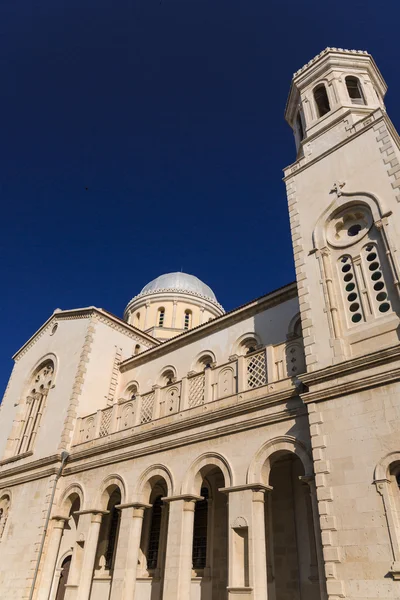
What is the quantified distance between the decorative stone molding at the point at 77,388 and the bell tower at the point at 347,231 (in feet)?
34.3

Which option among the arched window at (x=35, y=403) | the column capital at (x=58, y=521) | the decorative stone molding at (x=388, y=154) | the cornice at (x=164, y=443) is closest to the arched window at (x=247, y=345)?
the cornice at (x=164, y=443)

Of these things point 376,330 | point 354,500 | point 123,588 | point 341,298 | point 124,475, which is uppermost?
point 341,298

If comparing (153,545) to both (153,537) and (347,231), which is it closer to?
(153,537)

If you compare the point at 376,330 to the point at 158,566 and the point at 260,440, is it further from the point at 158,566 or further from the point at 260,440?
the point at 158,566

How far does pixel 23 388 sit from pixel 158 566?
1114cm

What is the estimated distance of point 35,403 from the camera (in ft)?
65.8

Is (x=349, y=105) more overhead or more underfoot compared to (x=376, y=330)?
more overhead

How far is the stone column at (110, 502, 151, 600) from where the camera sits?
11641 millimetres

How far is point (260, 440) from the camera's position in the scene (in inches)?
420

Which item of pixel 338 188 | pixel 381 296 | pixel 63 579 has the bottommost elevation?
pixel 63 579

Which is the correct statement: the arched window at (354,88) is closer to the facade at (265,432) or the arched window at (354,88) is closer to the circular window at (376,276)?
the facade at (265,432)

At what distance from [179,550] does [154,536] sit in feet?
14.6

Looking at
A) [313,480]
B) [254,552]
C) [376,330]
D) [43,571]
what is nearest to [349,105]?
[376,330]

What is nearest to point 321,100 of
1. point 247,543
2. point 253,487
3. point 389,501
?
Result: point 253,487
